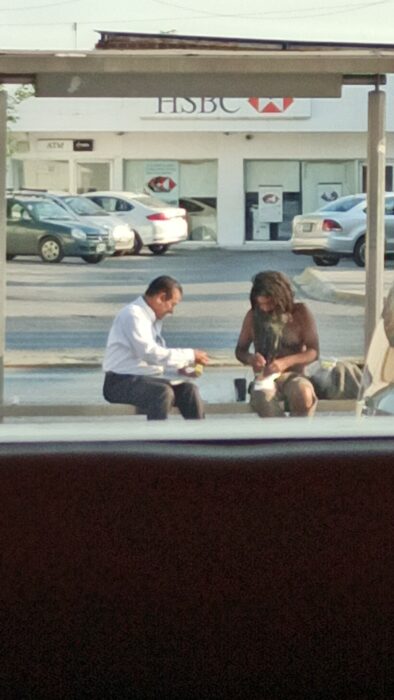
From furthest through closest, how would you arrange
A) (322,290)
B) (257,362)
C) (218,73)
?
(322,290), (257,362), (218,73)

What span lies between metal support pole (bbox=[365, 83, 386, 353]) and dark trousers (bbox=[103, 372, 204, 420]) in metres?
0.88

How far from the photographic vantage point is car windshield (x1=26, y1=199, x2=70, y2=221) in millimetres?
7027

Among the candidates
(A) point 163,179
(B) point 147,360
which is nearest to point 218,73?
(B) point 147,360

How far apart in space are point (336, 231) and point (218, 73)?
1.93m

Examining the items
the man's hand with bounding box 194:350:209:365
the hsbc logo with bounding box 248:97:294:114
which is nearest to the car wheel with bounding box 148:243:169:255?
the hsbc logo with bounding box 248:97:294:114

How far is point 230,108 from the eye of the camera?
673cm

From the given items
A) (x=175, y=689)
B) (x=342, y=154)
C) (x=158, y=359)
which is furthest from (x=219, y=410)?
(x=175, y=689)

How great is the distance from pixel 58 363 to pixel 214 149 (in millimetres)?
1728

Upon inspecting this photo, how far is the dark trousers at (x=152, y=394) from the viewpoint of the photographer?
611 centimetres

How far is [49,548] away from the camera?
2107 millimetres

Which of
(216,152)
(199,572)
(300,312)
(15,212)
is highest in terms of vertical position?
(216,152)

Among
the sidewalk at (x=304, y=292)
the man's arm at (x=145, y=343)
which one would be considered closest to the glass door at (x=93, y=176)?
the sidewalk at (x=304, y=292)

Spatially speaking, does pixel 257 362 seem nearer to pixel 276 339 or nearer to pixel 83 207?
pixel 276 339

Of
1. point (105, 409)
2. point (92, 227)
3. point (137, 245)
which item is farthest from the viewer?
point (137, 245)
